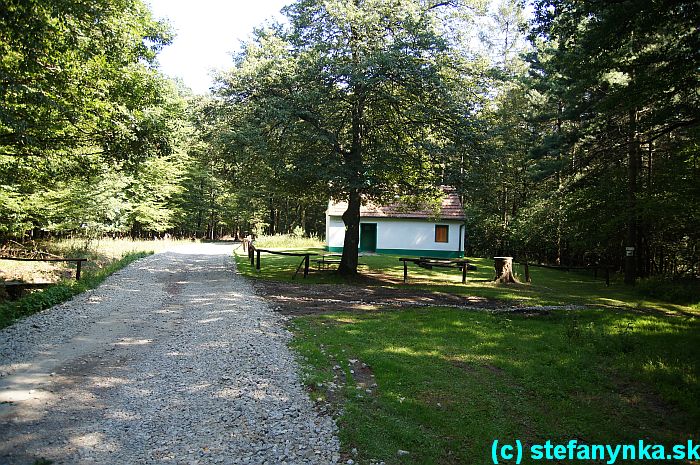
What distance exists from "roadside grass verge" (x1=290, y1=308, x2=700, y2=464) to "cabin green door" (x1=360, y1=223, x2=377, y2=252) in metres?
20.1

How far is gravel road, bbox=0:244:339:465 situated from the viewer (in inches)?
136

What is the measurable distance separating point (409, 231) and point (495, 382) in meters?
22.8

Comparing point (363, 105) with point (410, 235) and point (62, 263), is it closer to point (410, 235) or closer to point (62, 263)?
point (62, 263)

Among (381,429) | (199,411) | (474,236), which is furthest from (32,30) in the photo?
(474,236)

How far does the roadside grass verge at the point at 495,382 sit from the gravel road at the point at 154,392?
46cm

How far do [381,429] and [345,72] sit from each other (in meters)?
10.3

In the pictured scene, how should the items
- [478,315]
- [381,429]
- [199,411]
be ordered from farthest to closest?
1. [478,315]
2. [199,411]
3. [381,429]

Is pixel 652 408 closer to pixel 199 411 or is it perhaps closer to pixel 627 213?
pixel 199 411

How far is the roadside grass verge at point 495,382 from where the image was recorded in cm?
389

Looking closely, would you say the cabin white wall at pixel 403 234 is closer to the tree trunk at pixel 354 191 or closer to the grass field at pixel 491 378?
the tree trunk at pixel 354 191

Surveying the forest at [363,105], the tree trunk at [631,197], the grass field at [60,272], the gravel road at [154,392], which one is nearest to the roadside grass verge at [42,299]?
the grass field at [60,272]

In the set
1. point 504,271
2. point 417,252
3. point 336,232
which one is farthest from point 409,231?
point 504,271

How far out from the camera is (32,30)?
243 inches

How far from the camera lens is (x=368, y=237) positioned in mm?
28625
